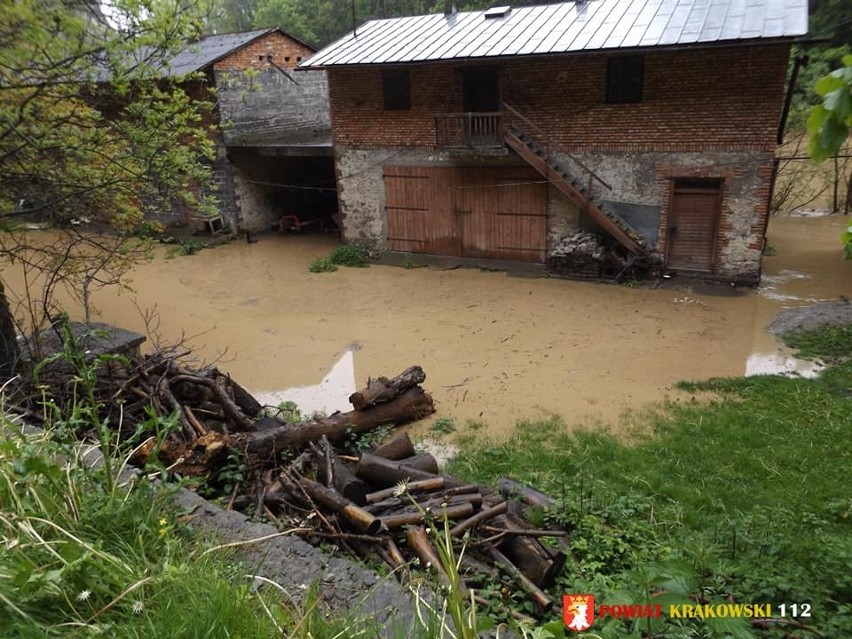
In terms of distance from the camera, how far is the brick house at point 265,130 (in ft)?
58.4

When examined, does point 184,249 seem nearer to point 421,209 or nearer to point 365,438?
point 421,209

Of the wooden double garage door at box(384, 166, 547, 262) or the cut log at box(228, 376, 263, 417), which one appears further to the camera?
the wooden double garage door at box(384, 166, 547, 262)

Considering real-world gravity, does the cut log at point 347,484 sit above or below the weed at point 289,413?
above

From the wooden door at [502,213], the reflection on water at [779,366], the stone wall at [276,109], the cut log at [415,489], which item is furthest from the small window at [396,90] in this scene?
the cut log at [415,489]

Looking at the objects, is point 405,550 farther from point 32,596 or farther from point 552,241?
point 552,241

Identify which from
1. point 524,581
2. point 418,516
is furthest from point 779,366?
point 418,516

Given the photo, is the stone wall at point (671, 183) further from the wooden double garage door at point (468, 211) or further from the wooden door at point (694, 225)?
the wooden double garage door at point (468, 211)

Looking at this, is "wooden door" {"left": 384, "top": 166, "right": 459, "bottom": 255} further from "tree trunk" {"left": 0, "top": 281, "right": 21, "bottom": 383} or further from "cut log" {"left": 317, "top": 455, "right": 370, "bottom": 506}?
"cut log" {"left": 317, "top": 455, "right": 370, "bottom": 506}

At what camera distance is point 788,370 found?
9016 millimetres

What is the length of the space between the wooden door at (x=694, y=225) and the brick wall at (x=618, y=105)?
2.99 feet

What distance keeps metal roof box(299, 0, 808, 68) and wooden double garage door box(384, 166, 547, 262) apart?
2.78 meters

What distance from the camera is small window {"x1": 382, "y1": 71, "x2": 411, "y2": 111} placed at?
1508 centimetres

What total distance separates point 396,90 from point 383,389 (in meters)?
10.2

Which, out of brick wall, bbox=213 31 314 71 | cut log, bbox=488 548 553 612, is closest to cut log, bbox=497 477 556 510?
cut log, bbox=488 548 553 612
